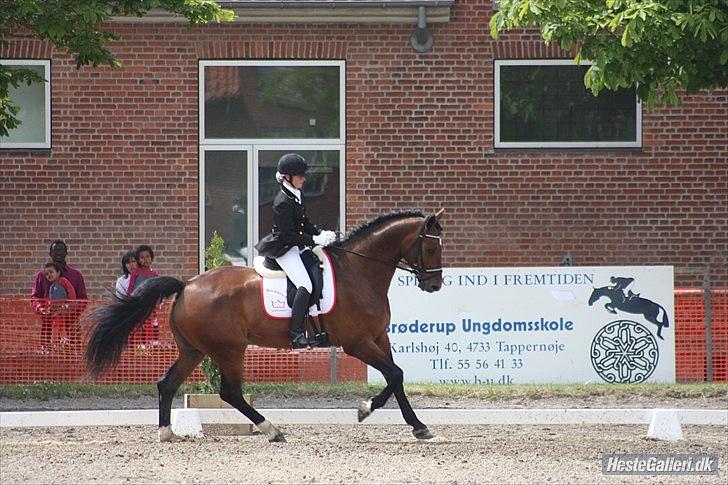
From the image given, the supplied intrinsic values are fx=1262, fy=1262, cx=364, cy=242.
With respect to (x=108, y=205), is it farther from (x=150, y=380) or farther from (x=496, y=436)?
(x=496, y=436)

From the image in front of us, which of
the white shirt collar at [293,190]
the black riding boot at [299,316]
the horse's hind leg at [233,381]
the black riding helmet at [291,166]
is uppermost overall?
the black riding helmet at [291,166]

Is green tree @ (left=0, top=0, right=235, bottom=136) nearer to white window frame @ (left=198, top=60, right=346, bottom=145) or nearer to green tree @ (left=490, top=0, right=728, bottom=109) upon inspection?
green tree @ (left=490, top=0, right=728, bottom=109)

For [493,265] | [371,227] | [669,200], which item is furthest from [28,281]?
[669,200]

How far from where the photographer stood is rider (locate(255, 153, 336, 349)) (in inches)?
432

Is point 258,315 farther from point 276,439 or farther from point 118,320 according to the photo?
point 118,320

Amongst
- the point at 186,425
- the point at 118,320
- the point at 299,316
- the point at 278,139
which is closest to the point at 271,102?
the point at 278,139

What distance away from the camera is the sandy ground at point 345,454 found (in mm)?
8961

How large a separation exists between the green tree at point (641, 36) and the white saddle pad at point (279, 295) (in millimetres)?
2875

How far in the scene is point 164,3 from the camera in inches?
504

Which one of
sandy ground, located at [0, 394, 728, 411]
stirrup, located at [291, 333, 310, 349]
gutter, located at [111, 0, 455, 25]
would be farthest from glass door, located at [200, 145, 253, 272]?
stirrup, located at [291, 333, 310, 349]

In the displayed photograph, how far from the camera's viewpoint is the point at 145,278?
599 inches

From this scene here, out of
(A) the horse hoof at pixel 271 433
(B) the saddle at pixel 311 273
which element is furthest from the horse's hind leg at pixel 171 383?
(B) the saddle at pixel 311 273

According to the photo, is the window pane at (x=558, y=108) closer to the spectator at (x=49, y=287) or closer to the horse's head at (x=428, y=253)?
the spectator at (x=49, y=287)

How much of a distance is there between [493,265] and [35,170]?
6417 millimetres
